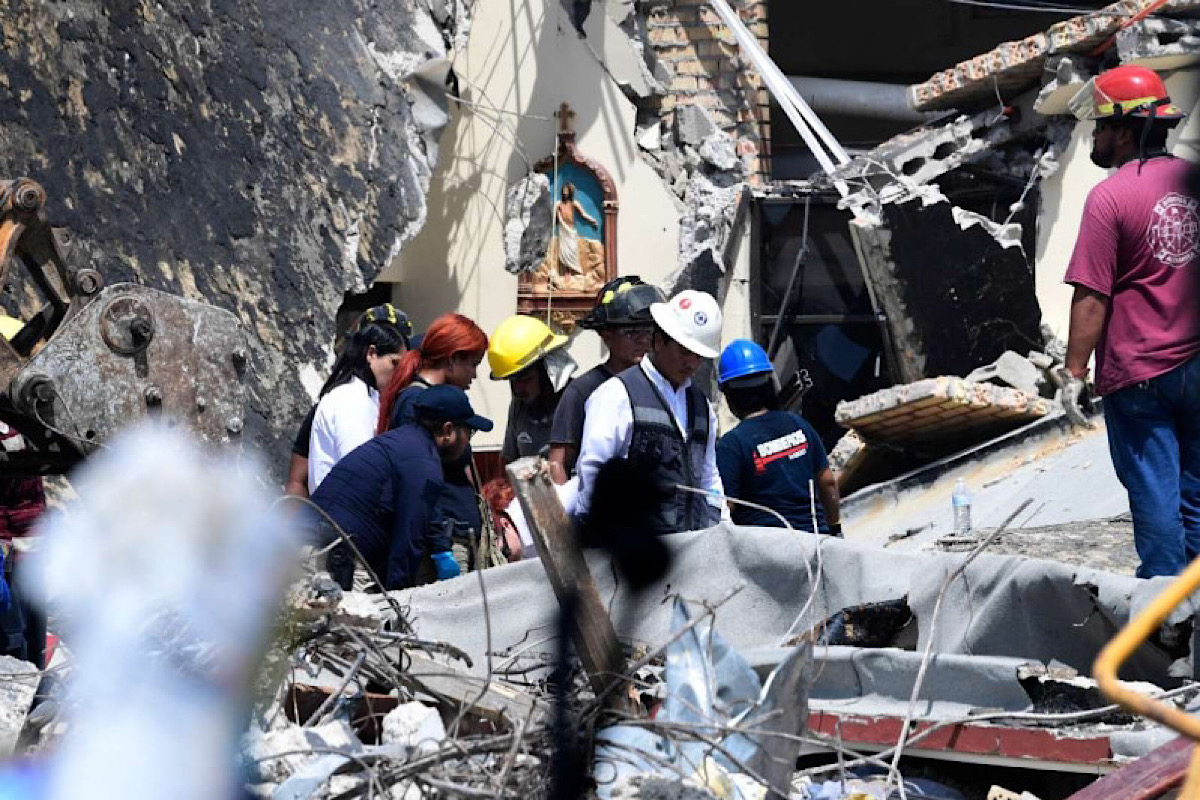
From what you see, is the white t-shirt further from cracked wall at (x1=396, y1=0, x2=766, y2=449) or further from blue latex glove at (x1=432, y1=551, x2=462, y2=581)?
cracked wall at (x1=396, y1=0, x2=766, y2=449)

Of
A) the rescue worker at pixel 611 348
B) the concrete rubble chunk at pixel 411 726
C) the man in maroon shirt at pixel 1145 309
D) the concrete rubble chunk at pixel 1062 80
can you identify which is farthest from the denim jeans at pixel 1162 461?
the concrete rubble chunk at pixel 1062 80

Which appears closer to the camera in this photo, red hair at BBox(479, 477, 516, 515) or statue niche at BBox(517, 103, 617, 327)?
red hair at BBox(479, 477, 516, 515)

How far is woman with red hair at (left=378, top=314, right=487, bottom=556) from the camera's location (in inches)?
222

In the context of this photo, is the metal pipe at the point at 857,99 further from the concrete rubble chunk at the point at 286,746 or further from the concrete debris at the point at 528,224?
the concrete rubble chunk at the point at 286,746

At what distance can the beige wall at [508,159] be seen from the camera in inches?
454

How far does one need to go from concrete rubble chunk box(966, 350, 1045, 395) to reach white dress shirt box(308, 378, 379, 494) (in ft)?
17.7

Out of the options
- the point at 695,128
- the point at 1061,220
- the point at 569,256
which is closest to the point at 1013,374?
the point at 1061,220

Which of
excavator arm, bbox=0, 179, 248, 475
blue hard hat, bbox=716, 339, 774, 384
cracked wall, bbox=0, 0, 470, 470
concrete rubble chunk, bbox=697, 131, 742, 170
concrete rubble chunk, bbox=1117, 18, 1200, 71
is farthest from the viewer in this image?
concrete rubble chunk, bbox=697, 131, 742, 170

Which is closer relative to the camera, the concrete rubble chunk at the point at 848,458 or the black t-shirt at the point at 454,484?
the black t-shirt at the point at 454,484

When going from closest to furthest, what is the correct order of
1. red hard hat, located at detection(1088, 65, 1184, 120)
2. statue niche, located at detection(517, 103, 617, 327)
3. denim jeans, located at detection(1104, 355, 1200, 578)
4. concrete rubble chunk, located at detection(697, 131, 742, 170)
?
denim jeans, located at detection(1104, 355, 1200, 578)
red hard hat, located at detection(1088, 65, 1184, 120)
statue niche, located at detection(517, 103, 617, 327)
concrete rubble chunk, located at detection(697, 131, 742, 170)

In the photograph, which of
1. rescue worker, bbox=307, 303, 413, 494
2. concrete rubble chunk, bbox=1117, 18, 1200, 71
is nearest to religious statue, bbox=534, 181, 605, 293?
concrete rubble chunk, bbox=1117, 18, 1200, 71

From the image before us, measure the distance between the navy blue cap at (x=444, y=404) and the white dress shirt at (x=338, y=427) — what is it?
60cm

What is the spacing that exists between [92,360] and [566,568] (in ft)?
5.68

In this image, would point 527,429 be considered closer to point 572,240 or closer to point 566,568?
point 566,568
